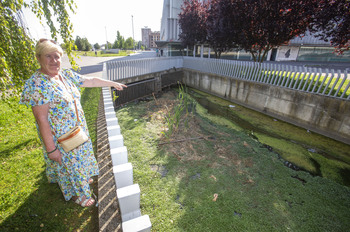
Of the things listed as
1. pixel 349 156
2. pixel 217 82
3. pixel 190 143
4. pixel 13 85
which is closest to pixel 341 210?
pixel 349 156

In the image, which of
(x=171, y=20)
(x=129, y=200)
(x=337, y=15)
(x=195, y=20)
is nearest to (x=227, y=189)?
(x=129, y=200)

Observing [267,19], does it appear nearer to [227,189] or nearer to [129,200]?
[227,189]

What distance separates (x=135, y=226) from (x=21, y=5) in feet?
8.28

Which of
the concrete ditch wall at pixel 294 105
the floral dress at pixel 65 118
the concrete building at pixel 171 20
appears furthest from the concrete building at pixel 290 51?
the floral dress at pixel 65 118

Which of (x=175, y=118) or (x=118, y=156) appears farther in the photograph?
(x=175, y=118)

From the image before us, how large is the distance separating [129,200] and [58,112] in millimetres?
1096

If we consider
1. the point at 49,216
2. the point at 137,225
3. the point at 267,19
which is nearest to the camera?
the point at 137,225

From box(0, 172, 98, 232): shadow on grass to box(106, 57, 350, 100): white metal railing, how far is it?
590 centimetres

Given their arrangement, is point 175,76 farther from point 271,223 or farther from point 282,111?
point 271,223

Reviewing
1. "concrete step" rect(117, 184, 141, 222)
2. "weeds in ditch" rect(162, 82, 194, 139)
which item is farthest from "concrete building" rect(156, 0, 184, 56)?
"concrete step" rect(117, 184, 141, 222)

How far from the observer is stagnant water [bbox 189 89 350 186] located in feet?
12.2

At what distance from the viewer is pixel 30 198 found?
217 centimetres

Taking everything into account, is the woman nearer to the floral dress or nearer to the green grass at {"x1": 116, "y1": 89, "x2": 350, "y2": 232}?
the floral dress

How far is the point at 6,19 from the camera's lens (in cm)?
167
